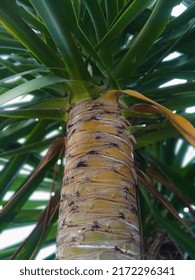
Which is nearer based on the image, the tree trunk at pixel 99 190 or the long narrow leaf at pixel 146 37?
the tree trunk at pixel 99 190

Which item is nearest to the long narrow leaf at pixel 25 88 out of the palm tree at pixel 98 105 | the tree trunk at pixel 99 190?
the palm tree at pixel 98 105

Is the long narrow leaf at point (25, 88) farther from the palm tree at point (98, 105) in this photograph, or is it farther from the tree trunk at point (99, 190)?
the tree trunk at point (99, 190)

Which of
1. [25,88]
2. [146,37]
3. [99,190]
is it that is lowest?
[99,190]

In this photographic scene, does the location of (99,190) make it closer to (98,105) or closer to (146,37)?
(98,105)

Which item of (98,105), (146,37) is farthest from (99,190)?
(146,37)

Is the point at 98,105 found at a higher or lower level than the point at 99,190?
higher

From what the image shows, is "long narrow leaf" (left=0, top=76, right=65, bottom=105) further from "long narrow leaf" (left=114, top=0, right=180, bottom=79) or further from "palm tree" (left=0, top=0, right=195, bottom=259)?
"long narrow leaf" (left=114, top=0, right=180, bottom=79)

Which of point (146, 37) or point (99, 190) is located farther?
point (146, 37)

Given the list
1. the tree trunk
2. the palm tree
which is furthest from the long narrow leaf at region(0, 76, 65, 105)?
the tree trunk
